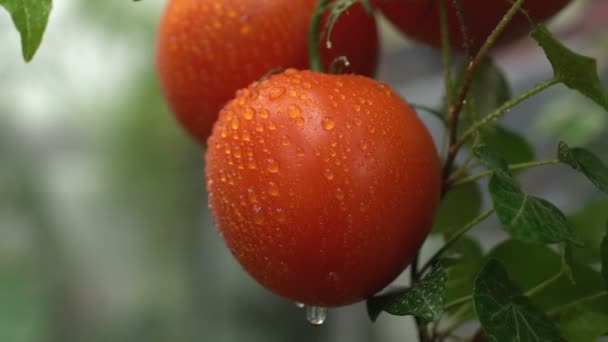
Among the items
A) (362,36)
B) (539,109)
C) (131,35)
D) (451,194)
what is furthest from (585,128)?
(131,35)

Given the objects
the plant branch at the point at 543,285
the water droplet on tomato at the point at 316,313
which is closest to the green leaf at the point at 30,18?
the water droplet on tomato at the point at 316,313

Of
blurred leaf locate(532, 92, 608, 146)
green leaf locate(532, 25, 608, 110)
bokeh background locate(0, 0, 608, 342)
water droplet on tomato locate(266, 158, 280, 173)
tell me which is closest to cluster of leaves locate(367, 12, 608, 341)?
green leaf locate(532, 25, 608, 110)

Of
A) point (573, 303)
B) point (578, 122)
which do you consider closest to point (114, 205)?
point (578, 122)

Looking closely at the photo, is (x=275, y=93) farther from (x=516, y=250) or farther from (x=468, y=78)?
(x=516, y=250)

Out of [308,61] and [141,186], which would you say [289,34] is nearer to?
[308,61]

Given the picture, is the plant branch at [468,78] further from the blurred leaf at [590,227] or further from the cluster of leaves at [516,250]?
the blurred leaf at [590,227]
